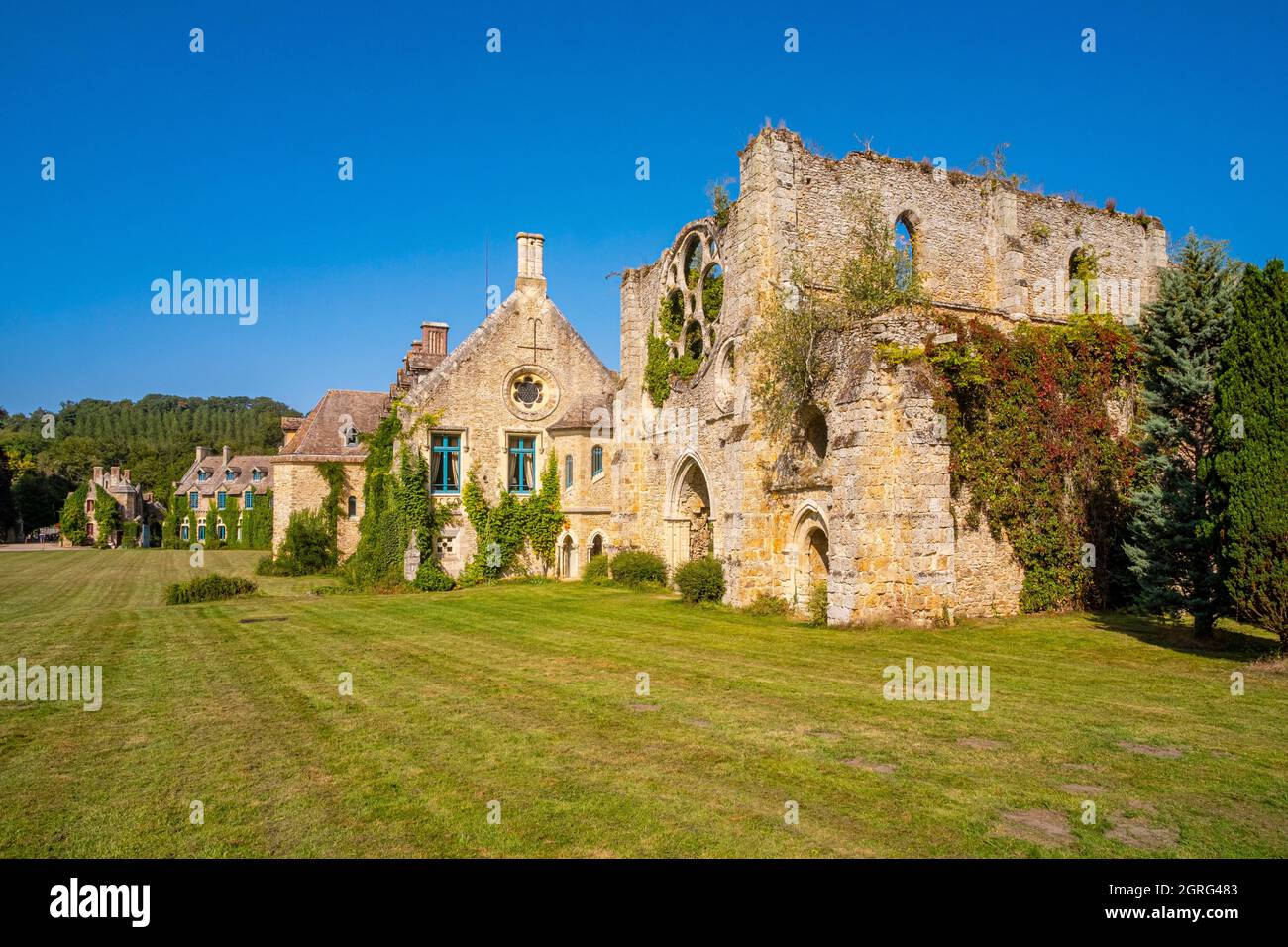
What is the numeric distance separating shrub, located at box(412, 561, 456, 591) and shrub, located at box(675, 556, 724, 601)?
29.2ft

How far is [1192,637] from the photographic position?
45.1 ft

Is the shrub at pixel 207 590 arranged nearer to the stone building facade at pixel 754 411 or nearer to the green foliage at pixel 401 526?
the green foliage at pixel 401 526

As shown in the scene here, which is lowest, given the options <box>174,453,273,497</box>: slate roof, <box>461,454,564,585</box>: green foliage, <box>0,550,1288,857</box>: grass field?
<box>0,550,1288,857</box>: grass field

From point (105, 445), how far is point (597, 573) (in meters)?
97.0

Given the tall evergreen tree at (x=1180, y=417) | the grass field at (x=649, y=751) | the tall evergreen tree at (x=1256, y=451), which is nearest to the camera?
the grass field at (x=649, y=751)

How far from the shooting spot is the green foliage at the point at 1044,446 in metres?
16.8

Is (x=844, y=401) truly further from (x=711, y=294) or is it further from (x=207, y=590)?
(x=207, y=590)

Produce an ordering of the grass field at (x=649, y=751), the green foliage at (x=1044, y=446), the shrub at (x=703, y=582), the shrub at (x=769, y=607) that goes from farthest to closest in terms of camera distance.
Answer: the shrub at (x=703, y=582) → the shrub at (x=769, y=607) → the green foliage at (x=1044, y=446) → the grass field at (x=649, y=751)

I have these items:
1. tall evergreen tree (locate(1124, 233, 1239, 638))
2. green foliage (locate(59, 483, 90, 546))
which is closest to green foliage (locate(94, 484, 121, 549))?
green foliage (locate(59, 483, 90, 546))

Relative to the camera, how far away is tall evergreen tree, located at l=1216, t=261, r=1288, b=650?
1084cm

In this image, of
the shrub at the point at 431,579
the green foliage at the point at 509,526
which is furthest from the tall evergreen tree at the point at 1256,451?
the shrub at the point at 431,579

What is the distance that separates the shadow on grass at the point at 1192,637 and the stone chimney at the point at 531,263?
20410 mm

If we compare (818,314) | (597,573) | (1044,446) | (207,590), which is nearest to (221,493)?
(207,590)

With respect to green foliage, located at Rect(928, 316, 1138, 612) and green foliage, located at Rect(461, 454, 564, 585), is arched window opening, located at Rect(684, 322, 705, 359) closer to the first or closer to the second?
green foliage, located at Rect(461, 454, 564, 585)
